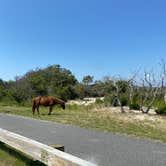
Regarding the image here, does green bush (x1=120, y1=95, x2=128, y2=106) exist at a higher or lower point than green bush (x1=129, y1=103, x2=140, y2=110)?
higher

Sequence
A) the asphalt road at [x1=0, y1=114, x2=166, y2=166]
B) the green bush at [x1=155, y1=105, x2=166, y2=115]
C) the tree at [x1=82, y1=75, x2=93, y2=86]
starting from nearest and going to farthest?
1. the asphalt road at [x1=0, y1=114, x2=166, y2=166]
2. the green bush at [x1=155, y1=105, x2=166, y2=115]
3. the tree at [x1=82, y1=75, x2=93, y2=86]

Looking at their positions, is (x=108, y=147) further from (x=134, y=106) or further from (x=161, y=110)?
(x=134, y=106)

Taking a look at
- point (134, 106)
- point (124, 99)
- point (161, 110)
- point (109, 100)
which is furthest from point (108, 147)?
point (109, 100)

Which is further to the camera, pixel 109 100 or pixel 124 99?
pixel 109 100

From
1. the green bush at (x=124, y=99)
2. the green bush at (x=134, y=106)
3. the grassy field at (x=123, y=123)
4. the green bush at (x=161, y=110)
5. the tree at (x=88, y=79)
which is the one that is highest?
the tree at (x=88, y=79)

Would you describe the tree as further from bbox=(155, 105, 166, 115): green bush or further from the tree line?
bbox=(155, 105, 166, 115): green bush

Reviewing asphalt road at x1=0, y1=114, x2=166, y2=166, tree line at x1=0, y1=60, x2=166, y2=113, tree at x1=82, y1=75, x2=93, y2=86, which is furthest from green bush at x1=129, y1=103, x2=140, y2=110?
tree at x1=82, y1=75, x2=93, y2=86

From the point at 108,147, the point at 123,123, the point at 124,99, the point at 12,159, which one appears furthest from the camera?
the point at 124,99

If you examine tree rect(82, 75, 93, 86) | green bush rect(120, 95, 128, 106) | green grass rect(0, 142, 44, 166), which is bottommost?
green grass rect(0, 142, 44, 166)

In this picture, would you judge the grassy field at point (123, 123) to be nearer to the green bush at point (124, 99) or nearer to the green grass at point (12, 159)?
the green grass at point (12, 159)

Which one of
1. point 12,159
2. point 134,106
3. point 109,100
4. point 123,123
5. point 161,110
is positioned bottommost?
point 12,159

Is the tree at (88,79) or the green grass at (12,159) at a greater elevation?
the tree at (88,79)

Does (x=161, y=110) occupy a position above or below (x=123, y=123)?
above

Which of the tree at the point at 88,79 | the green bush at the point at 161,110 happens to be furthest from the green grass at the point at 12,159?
the tree at the point at 88,79
